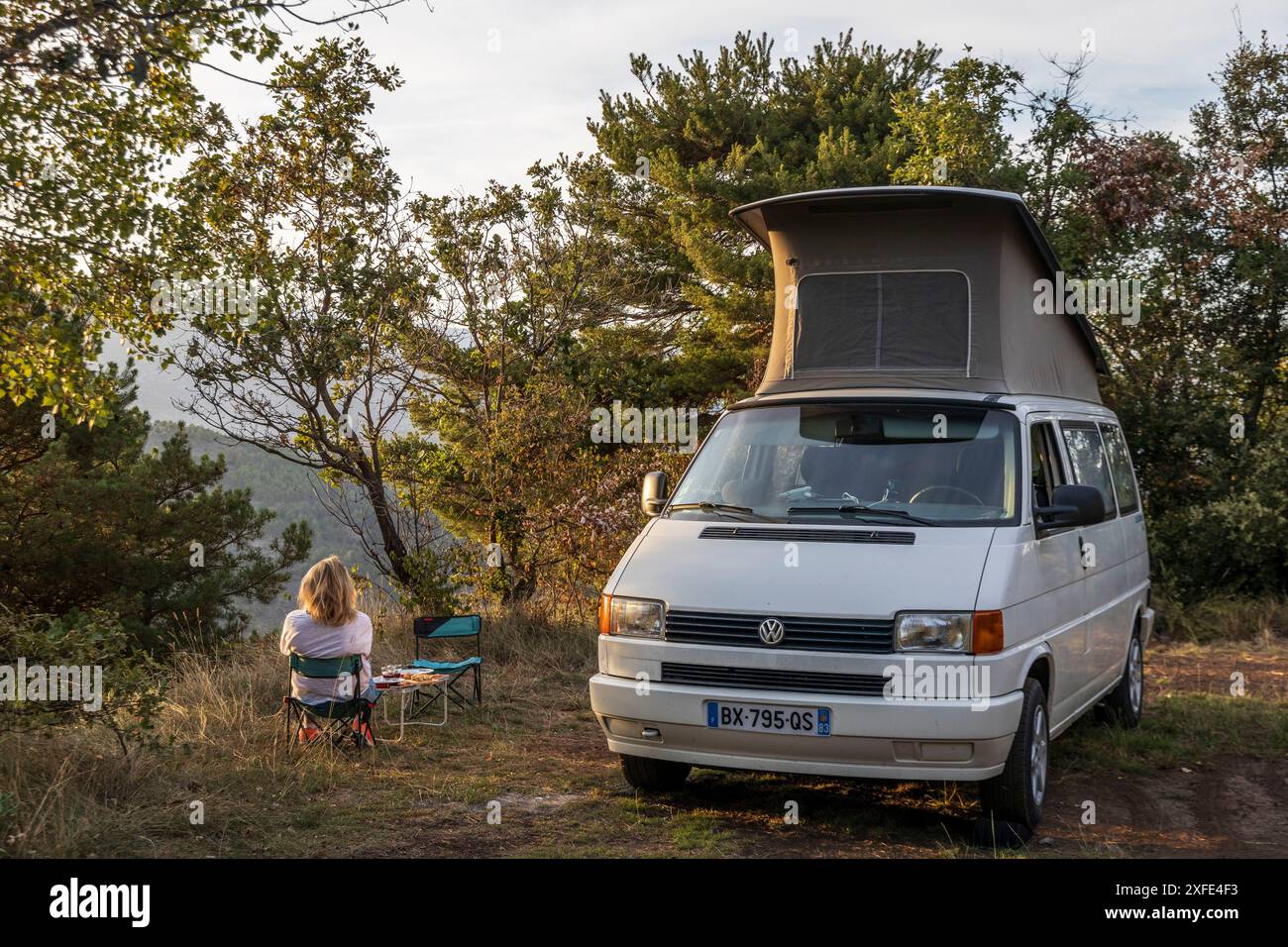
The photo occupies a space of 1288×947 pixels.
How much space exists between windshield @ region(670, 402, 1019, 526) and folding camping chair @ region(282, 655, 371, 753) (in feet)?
8.06

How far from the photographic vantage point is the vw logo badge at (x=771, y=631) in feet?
18.6

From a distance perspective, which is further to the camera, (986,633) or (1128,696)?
(1128,696)

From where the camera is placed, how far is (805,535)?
609 cm

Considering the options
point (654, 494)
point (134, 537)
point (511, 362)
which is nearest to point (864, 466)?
point (654, 494)

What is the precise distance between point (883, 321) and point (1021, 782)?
10.4ft

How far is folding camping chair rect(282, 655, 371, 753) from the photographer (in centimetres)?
751

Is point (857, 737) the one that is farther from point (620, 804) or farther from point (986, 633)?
point (620, 804)

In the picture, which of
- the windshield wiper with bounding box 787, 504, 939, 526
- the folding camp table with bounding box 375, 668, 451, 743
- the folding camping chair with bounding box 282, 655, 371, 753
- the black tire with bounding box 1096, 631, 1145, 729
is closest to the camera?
the windshield wiper with bounding box 787, 504, 939, 526

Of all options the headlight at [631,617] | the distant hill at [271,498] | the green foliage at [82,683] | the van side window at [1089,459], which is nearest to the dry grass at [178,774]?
the green foliage at [82,683]

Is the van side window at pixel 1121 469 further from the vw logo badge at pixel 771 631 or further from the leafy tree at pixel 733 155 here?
the leafy tree at pixel 733 155

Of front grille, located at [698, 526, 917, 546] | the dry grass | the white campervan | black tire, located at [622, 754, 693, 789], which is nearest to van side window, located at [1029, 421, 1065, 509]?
the white campervan

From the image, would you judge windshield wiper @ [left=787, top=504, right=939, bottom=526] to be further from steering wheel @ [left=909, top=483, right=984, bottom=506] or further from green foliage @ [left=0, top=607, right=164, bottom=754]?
green foliage @ [left=0, top=607, right=164, bottom=754]

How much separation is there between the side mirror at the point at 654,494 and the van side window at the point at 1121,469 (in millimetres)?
3656
